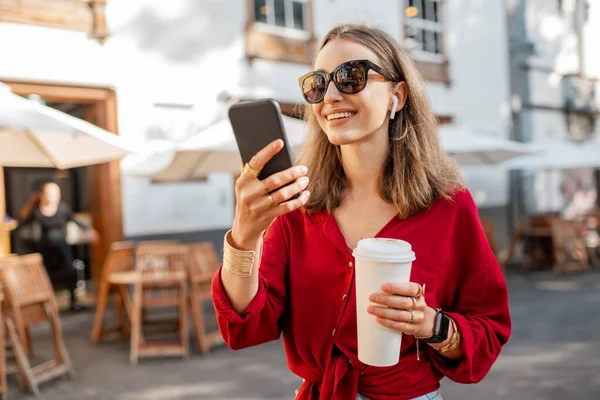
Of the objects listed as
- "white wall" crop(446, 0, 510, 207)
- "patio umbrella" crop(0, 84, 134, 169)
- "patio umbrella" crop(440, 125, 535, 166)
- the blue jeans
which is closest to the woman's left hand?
the blue jeans

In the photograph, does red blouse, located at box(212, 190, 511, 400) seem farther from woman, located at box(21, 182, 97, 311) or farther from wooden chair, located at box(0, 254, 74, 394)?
woman, located at box(21, 182, 97, 311)

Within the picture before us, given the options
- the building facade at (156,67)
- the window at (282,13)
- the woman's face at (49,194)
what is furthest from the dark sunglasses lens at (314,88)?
the window at (282,13)

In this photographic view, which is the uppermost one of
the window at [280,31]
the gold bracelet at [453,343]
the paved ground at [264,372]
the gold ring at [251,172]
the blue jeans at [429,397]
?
the window at [280,31]

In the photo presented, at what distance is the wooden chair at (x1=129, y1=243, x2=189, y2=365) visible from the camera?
5.44 meters

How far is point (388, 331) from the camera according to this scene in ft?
4.05

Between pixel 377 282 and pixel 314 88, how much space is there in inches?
22.6

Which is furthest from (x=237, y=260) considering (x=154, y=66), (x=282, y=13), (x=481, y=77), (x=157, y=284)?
(x=481, y=77)

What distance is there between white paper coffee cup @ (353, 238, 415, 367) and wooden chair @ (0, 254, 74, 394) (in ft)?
13.8

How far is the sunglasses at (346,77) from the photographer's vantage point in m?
1.40

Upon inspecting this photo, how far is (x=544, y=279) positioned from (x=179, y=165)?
7.34 m

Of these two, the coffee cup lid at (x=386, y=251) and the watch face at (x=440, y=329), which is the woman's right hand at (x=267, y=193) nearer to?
the coffee cup lid at (x=386, y=251)

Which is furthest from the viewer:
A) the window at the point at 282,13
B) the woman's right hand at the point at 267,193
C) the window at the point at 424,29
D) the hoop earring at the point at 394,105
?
the window at the point at 424,29

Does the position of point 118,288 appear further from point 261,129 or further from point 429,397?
point 261,129

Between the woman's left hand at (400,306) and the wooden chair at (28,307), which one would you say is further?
the wooden chair at (28,307)
